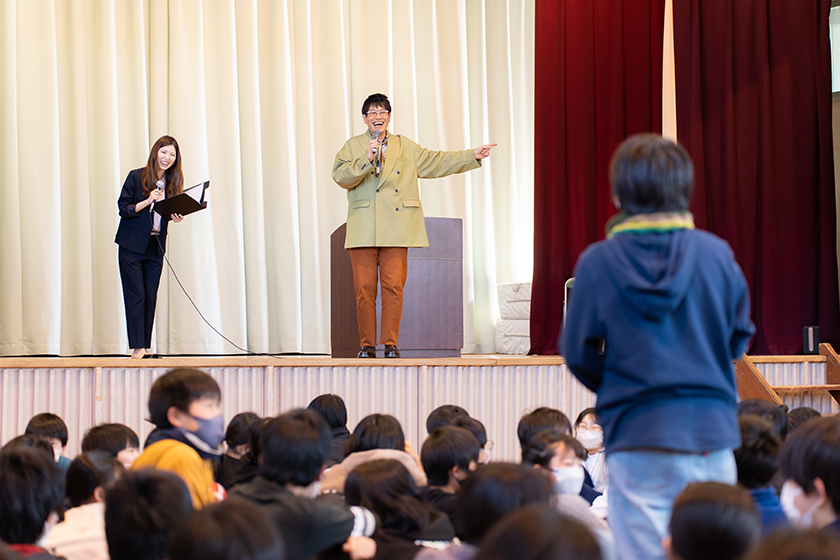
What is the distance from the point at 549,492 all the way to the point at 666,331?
0.37 metres

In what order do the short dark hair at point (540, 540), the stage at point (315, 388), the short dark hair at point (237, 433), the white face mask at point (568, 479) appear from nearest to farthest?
the short dark hair at point (540, 540) → the white face mask at point (568, 479) → the short dark hair at point (237, 433) → the stage at point (315, 388)

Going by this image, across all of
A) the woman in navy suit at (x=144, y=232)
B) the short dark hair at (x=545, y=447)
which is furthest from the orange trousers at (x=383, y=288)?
the short dark hair at (x=545, y=447)

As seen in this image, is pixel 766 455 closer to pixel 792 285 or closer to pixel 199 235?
pixel 792 285

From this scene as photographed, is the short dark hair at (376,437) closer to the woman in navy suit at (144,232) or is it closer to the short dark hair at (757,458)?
the short dark hair at (757,458)

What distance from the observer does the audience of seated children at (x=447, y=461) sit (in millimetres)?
2152

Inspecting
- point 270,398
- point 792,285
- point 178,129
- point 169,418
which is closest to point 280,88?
point 178,129

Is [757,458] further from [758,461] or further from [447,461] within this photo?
[447,461]

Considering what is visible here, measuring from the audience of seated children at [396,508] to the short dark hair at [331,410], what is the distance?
1.23m

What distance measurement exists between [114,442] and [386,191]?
240 centimetres

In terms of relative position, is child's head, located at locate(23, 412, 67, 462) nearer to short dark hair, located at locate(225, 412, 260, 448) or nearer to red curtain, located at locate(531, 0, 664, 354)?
short dark hair, located at locate(225, 412, 260, 448)

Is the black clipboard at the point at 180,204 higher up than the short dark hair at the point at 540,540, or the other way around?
the black clipboard at the point at 180,204

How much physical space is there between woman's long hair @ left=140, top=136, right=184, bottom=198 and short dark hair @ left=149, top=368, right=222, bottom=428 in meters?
2.82

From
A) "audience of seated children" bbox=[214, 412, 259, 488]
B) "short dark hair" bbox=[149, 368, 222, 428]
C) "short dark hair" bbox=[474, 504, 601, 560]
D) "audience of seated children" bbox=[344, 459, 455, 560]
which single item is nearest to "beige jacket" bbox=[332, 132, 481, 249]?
"audience of seated children" bbox=[214, 412, 259, 488]

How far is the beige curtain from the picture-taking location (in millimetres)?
6434
